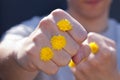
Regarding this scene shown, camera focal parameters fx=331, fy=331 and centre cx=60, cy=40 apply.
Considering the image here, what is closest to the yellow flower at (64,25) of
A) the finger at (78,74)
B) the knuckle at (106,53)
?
the knuckle at (106,53)

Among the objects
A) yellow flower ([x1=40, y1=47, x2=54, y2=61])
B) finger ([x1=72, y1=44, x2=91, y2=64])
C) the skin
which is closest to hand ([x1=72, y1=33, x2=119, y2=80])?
the skin

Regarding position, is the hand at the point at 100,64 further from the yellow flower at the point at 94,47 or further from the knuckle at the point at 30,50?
the knuckle at the point at 30,50

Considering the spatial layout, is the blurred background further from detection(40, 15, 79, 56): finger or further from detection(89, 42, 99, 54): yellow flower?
detection(40, 15, 79, 56): finger

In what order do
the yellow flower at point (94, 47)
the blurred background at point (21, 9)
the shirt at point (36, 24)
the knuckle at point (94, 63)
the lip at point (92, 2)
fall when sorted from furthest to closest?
the blurred background at point (21, 9) → the lip at point (92, 2) → the shirt at point (36, 24) → the knuckle at point (94, 63) → the yellow flower at point (94, 47)

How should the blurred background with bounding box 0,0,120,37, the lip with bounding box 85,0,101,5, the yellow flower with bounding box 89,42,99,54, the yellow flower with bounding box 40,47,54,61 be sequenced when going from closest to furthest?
the yellow flower with bounding box 40,47,54,61 → the yellow flower with bounding box 89,42,99,54 → the lip with bounding box 85,0,101,5 → the blurred background with bounding box 0,0,120,37

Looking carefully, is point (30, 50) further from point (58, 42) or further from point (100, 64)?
point (100, 64)

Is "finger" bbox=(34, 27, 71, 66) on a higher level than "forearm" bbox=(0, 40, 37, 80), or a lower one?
higher
